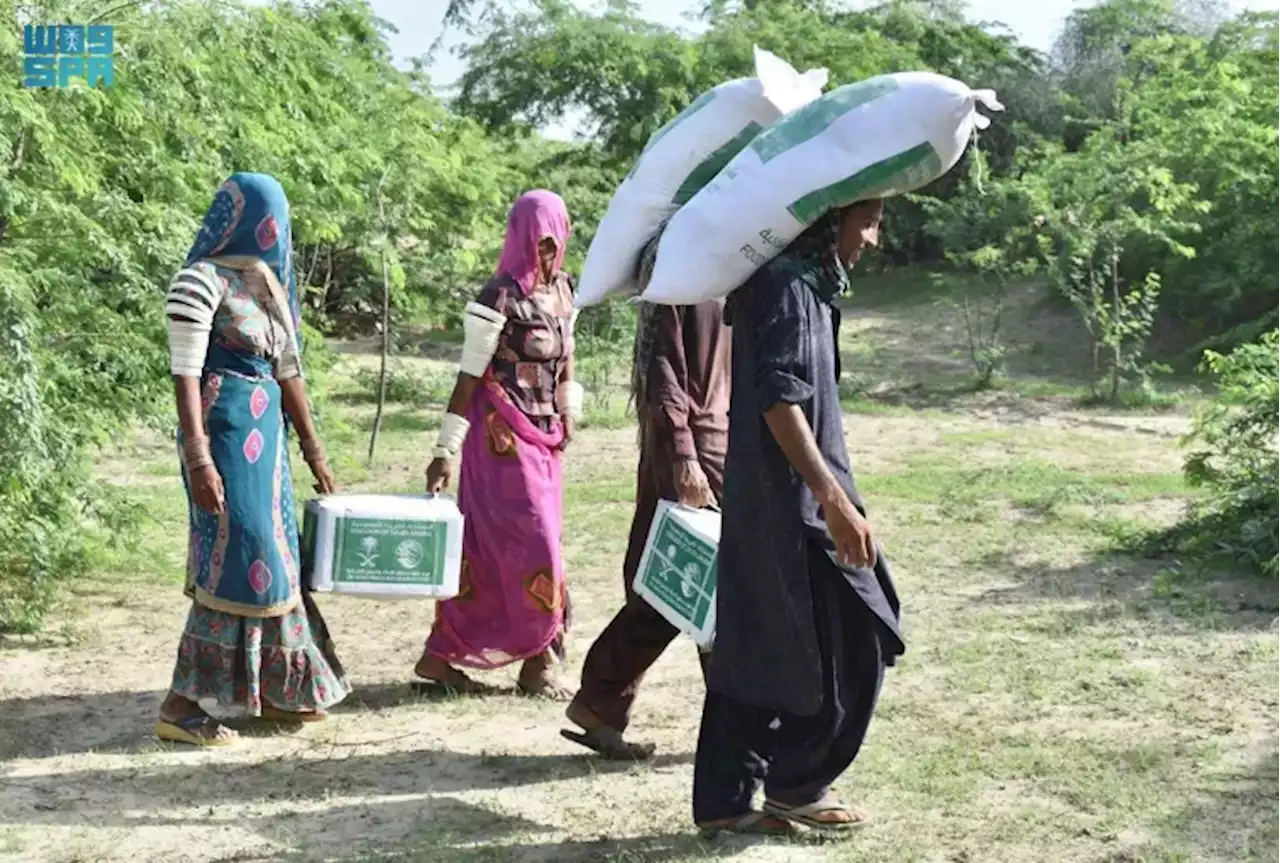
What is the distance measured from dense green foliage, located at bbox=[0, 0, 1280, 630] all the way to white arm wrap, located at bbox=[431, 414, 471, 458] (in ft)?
4.87

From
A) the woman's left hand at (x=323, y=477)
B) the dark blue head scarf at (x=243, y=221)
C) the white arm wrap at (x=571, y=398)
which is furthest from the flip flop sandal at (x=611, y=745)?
the dark blue head scarf at (x=243, y=221)

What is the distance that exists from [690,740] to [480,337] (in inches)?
61.0

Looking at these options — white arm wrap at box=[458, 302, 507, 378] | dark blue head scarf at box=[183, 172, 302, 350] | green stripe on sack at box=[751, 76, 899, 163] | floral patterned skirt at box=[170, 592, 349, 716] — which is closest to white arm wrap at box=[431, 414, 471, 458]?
white arm wrap at box=[458, 302, 507, 378]

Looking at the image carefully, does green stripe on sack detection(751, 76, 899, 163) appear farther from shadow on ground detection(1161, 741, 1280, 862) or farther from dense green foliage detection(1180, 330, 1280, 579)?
dense green foliage detection(1180, 330, 1280, 579)

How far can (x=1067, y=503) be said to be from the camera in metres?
9.18

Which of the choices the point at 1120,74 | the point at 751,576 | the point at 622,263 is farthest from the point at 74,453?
the point at 1120,74

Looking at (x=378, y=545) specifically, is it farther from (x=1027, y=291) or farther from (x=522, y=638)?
(x=1027, y=291)

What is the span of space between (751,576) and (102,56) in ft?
13.1

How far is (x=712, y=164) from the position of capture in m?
4.47

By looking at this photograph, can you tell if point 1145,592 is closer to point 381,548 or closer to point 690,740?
point 690,740

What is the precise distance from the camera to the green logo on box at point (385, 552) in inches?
199

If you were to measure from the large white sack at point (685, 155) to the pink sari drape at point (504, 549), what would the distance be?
1036 millimetres

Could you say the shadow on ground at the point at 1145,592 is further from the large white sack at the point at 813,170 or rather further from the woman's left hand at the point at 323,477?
the large white sack at the point at 813,170

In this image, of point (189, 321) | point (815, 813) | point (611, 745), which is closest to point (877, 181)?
point (815, 813)
